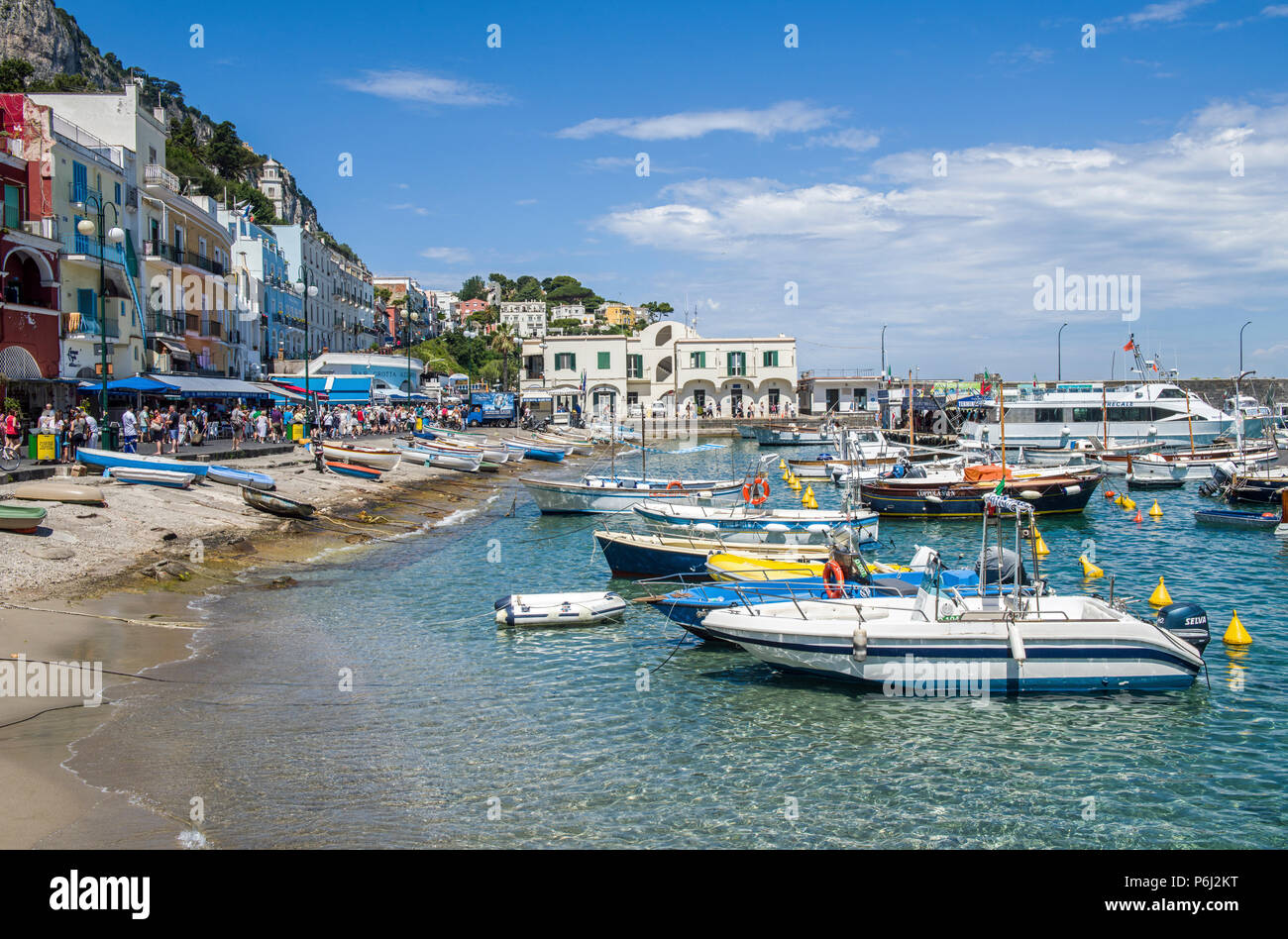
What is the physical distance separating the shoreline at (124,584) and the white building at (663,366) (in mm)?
58489

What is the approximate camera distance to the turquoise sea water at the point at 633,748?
10.8 meters

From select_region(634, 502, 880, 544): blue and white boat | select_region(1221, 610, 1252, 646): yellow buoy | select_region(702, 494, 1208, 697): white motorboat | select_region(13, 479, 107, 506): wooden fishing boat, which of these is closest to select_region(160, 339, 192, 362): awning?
select_region(13, 479, 107, 506): wooden fishing boat

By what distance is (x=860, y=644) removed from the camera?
15.0 metres

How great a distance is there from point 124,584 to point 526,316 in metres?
178

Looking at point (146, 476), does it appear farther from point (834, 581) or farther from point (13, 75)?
point (13, 75)

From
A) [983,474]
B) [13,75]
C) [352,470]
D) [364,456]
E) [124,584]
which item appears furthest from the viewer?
[13,75]

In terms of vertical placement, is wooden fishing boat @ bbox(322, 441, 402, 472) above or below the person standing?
below

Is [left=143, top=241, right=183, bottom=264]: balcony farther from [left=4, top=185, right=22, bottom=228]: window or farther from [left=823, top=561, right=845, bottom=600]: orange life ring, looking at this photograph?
[left=823, top=561, right=845, bottom=600]: orange life ring

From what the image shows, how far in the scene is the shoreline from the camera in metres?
9.98

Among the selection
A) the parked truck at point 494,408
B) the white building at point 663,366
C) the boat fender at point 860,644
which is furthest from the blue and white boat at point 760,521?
the white building at point 663,366

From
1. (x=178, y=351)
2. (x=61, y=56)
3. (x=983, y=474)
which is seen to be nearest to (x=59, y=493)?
(x=178, y=351)

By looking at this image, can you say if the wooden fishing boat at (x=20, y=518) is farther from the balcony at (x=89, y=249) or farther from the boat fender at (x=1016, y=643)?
the boat fender at (x=1016, y=643)

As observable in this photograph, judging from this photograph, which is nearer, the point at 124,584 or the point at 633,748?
the point at 633,748

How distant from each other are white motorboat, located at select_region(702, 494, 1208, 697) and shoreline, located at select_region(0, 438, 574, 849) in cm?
983
